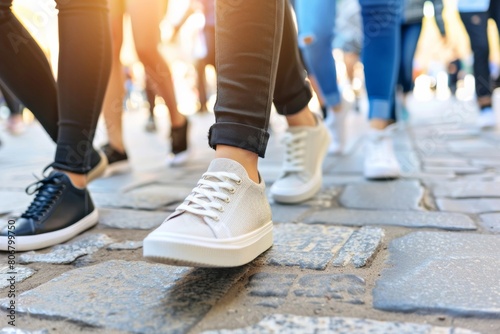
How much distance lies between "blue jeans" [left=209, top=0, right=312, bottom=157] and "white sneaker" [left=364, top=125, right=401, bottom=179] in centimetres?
104

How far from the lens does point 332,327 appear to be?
735mm

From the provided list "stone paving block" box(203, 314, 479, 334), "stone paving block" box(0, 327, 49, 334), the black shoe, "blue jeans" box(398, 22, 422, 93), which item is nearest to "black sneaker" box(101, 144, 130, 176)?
the black shoe

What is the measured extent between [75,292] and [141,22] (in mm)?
1870

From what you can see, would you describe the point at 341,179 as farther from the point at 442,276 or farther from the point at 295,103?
the point at 442,276

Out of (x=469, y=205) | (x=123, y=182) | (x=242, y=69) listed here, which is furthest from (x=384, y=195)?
(x=123, y=182)

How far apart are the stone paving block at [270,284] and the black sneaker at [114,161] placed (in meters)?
1.68

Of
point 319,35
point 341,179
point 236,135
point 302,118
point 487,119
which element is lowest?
point 487,119

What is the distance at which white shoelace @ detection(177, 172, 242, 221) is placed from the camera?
914 millimetres

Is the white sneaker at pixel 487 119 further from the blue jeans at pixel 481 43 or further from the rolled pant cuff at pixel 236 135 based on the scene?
the rolled pant cuff at pixel 236 135

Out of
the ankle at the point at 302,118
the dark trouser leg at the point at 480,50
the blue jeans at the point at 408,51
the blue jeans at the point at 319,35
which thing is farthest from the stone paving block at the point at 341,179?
the blue jeans at the point at 408,51

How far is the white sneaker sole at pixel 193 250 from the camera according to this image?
83 cm

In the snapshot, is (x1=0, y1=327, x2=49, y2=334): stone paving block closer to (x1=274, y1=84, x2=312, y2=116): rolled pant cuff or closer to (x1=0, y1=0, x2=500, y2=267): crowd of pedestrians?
(x1=0, y1=0, x2=500, y2=267): crowd of pedestrians

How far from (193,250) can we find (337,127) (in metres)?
1.98

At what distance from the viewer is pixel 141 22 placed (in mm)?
2494
